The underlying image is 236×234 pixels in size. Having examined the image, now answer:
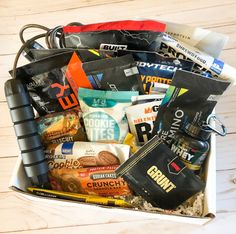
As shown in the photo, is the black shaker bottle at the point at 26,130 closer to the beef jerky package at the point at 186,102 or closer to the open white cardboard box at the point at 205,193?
the open white cardboard box at the point at 205,193

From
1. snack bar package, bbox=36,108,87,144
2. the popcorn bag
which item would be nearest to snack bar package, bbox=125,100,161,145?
the popcorn bag

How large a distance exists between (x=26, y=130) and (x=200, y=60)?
1.24 feet

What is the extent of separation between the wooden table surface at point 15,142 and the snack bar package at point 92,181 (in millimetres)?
97

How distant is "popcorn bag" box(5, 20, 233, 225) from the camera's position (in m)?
0.71

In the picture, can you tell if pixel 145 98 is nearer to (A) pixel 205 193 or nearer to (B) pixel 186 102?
(B) pixel 186 102

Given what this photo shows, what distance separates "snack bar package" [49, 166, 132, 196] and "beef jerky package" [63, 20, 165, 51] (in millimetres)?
255

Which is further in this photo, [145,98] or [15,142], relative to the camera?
[15,142]

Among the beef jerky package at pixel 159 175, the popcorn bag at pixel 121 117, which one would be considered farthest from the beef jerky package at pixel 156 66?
the beef jerky package at pixel 159 175

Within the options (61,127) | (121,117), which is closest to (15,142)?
(61,127)

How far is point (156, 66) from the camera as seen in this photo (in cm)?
76

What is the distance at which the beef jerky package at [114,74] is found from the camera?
0.76 m

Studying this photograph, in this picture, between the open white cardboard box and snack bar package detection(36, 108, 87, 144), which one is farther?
snack bar package detection(36, 108, 87, 144)

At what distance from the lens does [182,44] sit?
0.79 m

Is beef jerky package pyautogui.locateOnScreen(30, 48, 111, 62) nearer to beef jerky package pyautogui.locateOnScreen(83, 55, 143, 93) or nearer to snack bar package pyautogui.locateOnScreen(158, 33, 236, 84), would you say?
beef jerky package pyautogui.locateOnScreen(83, 55, 143, 93)
